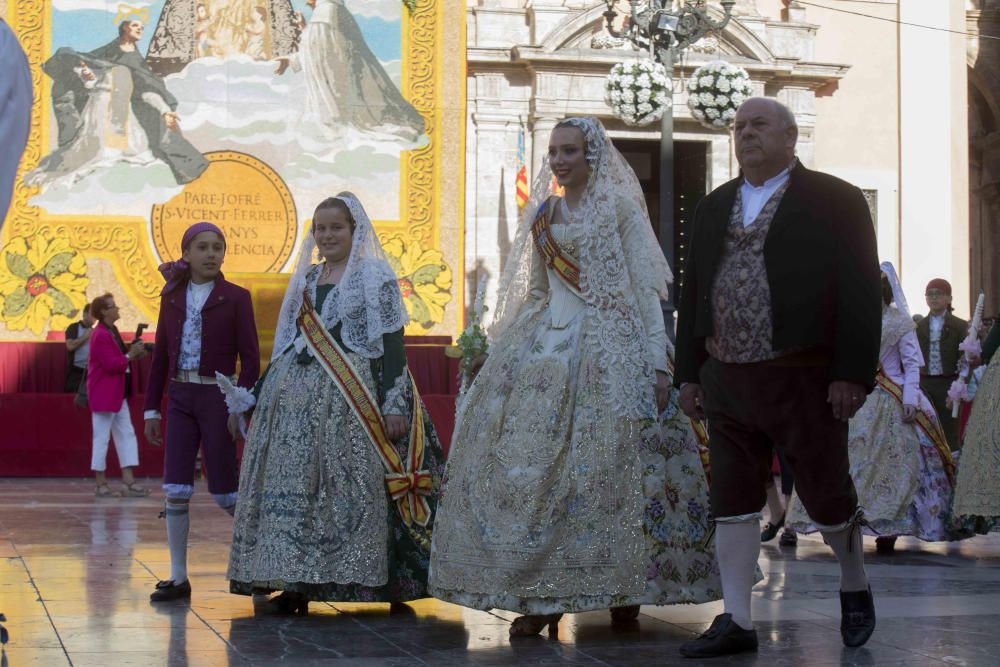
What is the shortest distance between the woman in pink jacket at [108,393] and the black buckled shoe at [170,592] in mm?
5633

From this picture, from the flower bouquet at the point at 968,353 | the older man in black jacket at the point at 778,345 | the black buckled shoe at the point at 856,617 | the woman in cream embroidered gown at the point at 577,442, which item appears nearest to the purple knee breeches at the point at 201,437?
the woman in cream embroidered gown at the point at 577,442

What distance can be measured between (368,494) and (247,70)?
1257cm

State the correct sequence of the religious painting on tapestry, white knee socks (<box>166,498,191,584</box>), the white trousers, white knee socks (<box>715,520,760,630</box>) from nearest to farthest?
1. white knee socks (<box>715,520,760,630</box>)
2. white knee socks (<box>166,498,191,584</box>)
3. the white trousers
4. the religious painting on tapestry

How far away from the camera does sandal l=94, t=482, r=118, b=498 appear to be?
1057 centimetres

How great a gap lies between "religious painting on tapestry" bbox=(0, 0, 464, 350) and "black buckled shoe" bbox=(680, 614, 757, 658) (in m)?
12.5

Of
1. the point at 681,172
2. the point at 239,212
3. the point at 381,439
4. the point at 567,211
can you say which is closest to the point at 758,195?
the point at 567,211

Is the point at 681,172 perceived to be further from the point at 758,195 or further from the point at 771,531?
the point at 758,195

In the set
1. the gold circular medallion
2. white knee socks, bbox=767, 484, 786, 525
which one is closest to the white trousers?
white knee socks, bbox=767, 484, 786, 525

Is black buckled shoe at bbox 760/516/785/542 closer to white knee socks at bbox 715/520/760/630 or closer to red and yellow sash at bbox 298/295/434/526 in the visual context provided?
red and yellow sash at bbox 298/295/434/526

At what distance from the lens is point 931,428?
771cm

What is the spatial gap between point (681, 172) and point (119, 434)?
11.1 metres

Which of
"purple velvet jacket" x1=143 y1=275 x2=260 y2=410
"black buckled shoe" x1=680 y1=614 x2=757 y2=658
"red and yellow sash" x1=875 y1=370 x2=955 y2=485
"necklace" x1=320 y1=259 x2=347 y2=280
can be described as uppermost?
"necklace" x1=320 y1=259 x2=347 y2=280

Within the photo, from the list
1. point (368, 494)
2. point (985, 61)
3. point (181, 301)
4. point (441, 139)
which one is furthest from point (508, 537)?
point (985, 61)

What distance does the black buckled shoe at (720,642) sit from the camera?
397 centimetres
